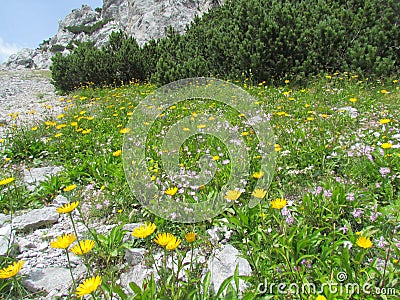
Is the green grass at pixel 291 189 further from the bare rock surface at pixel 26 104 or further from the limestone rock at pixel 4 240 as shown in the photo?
the bare rock surface at pixel 26 104

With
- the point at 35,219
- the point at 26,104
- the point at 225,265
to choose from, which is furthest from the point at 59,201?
the point at 26,104

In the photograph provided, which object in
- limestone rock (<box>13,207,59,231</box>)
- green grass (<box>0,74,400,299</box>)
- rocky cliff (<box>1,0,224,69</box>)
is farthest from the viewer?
rocky cliff (<box>1,0,224,69</box>)

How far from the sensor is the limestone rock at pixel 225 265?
208 centimetres

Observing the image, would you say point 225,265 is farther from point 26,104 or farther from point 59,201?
point 26,104

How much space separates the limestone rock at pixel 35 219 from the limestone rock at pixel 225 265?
184 centimetres

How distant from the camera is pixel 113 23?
50.2 meters

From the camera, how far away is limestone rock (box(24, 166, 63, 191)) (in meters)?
4.11

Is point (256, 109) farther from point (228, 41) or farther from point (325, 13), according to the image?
point (325, 13)

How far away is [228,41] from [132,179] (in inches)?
238

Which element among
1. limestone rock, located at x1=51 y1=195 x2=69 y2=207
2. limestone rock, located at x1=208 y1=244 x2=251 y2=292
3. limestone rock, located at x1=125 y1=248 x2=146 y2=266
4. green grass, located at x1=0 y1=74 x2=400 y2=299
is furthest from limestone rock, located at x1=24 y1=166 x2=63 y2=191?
limestone rock, located at x1=208 y1=244 x2=251 y2=292

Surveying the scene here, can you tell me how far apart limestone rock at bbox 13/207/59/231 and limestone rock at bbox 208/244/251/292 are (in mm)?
1837

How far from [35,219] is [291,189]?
2.63 metres

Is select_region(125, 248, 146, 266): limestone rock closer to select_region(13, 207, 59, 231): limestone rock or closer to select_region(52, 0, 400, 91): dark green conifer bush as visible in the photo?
select_region(13, 207, 59, 231): limestone rock

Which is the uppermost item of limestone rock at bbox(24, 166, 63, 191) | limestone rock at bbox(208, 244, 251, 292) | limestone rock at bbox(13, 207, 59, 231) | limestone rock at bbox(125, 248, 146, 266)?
limestone rock at bbox(24, 166, 63, 191)
